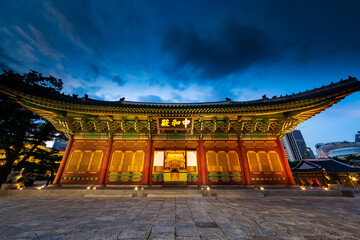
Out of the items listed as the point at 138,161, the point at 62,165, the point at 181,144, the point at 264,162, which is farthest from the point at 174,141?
the point at 62,165

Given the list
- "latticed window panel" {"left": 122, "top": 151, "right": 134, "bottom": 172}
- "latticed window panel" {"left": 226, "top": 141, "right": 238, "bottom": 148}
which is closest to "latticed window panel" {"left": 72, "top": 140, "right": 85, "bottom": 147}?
"latticed window panel" {"left": 122, "top": 151, "right": 134, "bottom": 172}

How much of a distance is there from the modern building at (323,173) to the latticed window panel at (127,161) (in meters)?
23.4

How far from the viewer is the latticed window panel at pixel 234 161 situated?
10473 millimetres

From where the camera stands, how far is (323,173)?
18.9 metres

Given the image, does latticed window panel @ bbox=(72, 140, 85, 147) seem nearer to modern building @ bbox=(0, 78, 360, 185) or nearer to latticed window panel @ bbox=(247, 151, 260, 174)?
modern building @ bbox=(0, 78, 360, 185)

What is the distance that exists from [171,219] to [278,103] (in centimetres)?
954

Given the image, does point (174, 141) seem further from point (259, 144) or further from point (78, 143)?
point (78, 143)

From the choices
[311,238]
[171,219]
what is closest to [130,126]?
[171,219]

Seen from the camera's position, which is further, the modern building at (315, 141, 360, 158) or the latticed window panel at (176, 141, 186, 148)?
the modern building at (315, 141, 360, 158)

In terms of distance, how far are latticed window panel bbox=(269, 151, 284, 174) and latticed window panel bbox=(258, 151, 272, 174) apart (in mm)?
397

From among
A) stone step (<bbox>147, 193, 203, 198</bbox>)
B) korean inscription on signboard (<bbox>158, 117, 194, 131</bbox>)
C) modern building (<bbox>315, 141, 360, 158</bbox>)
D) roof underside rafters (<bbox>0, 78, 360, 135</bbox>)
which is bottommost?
stone step (<bbox>147, 193, 203, 198</bbox>)

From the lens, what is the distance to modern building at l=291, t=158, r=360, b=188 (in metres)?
18.5

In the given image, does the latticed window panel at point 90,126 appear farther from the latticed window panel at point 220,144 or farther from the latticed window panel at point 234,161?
the latticed window panel at point 234,161

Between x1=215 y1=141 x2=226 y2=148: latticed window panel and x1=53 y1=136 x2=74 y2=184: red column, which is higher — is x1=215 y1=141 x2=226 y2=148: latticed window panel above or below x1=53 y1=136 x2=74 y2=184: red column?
above
